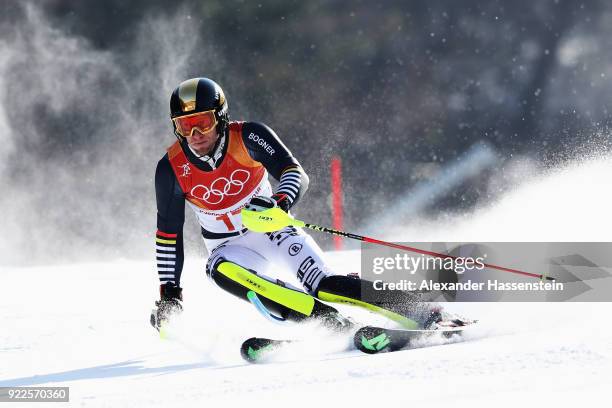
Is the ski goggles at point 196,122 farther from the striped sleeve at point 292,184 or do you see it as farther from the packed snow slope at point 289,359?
the packed snow slope at point 289,359

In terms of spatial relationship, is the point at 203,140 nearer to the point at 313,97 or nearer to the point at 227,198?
the point at 227,198

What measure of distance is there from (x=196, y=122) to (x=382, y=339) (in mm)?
1509

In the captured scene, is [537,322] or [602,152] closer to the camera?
[537,322]

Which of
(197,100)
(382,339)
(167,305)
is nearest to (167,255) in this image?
(167,305)

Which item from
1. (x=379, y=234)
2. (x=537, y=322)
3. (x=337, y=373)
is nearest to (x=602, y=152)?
(x=537, y=322)

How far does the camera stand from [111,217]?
53.2ft

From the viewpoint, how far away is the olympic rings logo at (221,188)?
4.35 metres

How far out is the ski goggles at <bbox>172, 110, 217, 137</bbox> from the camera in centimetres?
419

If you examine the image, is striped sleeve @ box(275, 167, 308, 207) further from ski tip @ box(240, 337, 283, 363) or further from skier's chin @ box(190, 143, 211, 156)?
ski tip @ box(240, 337, 283, 363)

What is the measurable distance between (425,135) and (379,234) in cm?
236

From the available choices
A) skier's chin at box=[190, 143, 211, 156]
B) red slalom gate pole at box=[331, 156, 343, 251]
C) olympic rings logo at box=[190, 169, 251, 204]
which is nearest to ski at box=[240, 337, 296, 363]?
olympic rings logo at box=[190, 169, 251, 204]

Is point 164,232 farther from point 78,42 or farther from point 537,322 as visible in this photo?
point 78,42

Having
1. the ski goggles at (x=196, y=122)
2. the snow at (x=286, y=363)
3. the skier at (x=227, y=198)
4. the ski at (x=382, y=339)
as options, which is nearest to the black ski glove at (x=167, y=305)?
the skier at (x=227, y=198)

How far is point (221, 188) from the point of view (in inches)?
172
